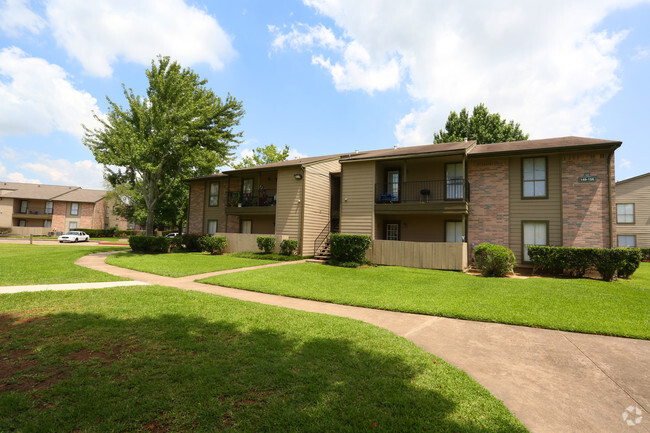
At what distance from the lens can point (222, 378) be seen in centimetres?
334

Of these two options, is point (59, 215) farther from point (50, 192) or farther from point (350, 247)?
point (350, 247)

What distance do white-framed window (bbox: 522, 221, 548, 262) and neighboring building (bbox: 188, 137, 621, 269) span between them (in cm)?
4

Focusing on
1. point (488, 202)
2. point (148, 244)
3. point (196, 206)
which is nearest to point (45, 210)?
point (196, 206)

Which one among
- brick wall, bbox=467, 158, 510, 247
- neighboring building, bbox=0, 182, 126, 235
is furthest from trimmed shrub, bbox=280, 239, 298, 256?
A: neighboring building, bbox=0, 182, 126, 235

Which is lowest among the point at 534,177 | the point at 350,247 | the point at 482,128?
the point at 350,247

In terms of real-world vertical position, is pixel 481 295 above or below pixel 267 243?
below

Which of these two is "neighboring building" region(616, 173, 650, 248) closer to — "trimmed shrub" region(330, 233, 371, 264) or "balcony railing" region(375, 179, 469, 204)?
"balcony railing" region(375, 179, 469, 204)

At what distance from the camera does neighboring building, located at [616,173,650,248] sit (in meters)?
22.5

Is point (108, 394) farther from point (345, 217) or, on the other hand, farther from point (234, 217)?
point (234, 217)

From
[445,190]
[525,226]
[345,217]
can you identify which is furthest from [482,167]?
[345,217]

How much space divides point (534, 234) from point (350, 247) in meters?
8.86

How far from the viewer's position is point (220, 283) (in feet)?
31.9

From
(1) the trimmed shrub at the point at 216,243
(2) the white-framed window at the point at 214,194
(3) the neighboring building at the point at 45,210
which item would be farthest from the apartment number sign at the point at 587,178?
(3) the neighboring building at the point at 45,210

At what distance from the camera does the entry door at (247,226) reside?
2281 cm
